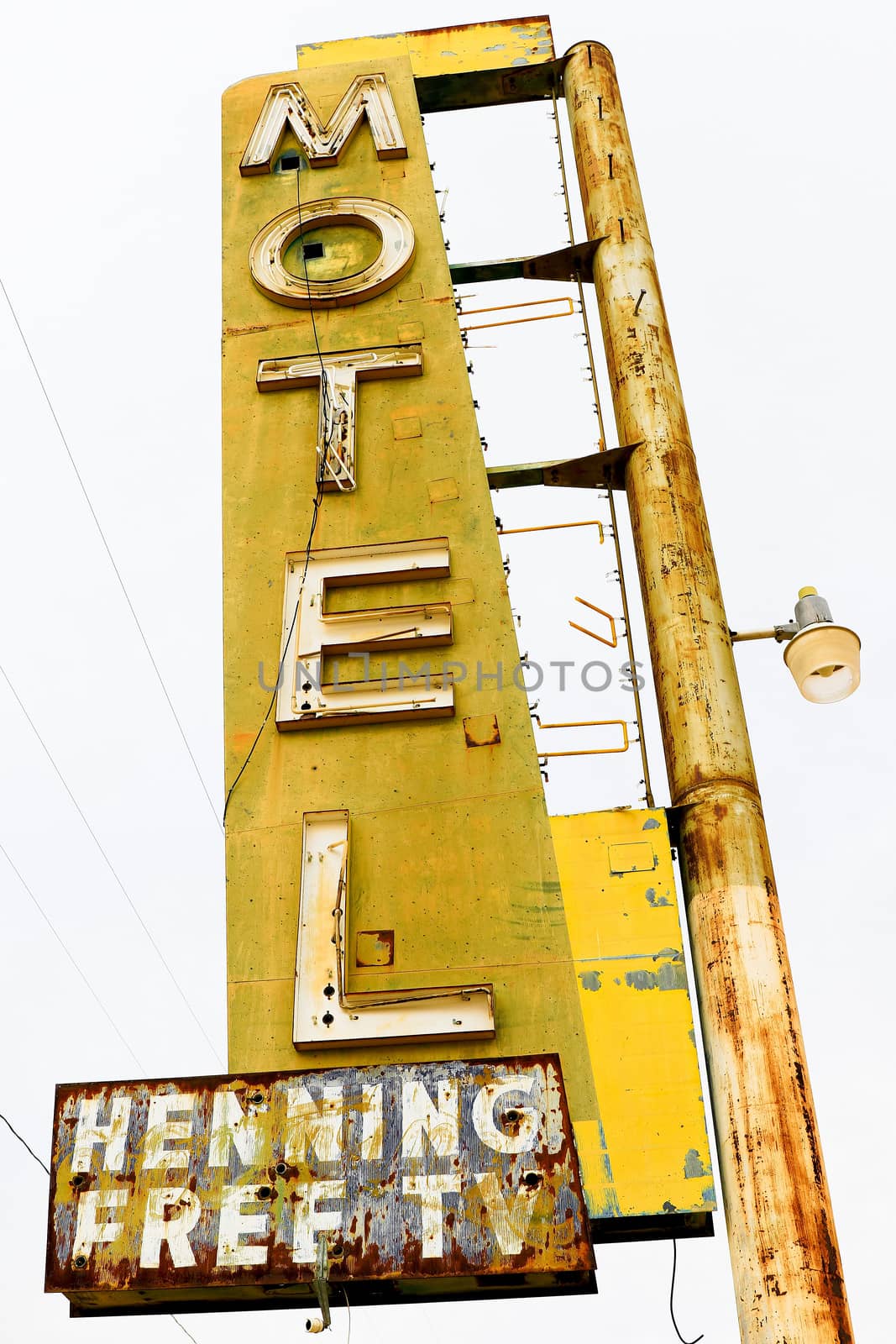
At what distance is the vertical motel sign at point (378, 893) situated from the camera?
642 centimetres

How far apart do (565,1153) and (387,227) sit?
707 centimetres

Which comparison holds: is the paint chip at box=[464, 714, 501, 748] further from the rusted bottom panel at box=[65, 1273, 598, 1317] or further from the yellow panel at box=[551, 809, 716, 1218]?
the rusted bottom panel at box=[65, 1273, 598, 1317]

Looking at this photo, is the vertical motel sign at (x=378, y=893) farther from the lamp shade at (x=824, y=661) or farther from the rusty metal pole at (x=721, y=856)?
the lamp shade at (x=824, y=661)

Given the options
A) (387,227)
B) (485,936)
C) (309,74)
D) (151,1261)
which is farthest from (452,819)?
(309,74)

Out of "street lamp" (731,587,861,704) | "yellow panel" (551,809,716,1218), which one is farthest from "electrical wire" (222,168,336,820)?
"street lamp" (731,587,861,704)

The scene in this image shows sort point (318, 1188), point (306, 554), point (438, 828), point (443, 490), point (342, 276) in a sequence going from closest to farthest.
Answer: point (318, 1188) < point (438, 828) < point (306, 554) < point (443, 490) < point (342, 276)

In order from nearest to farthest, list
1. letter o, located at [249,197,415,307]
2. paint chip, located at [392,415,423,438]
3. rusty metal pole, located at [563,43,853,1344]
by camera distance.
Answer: rusty metal pole, located at [563,43,853,1344], paint chip, located at [392,415,423,438], letter o, located at [249,197,415,307]

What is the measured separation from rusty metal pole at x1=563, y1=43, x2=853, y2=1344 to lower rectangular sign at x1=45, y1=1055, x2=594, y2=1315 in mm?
841

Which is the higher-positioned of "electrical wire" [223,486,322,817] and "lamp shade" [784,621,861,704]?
"electrical wire" [223,486,322,817]

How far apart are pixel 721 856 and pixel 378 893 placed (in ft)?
5.95

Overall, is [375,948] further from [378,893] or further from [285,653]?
[285,653]

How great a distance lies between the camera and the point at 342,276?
1087 centimetres

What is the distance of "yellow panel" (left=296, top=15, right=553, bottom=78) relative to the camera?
1212cm

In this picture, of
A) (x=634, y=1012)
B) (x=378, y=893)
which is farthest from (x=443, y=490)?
(x=634, y=1012)
